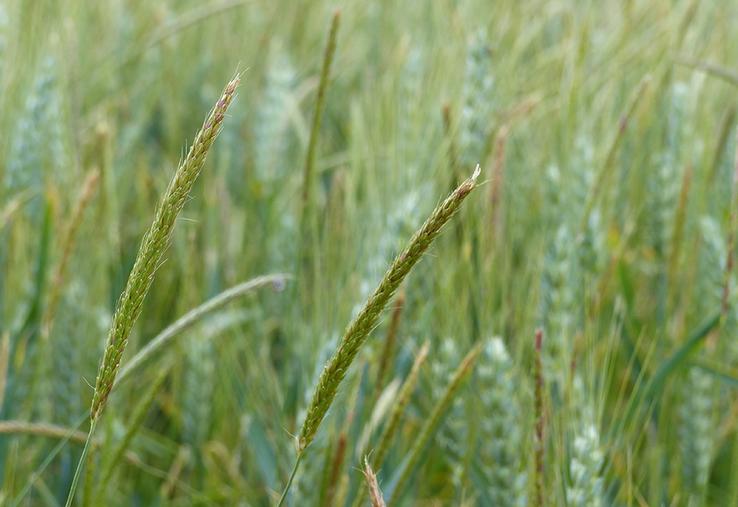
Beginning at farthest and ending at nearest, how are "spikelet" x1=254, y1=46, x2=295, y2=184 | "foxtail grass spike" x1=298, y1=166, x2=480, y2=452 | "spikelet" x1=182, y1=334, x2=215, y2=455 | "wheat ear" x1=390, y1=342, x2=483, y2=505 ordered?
"spikelet" x1=254, y1=46, x2=295, y2=184, "spikelet" x1=182, y1=334, x2=215, y2=455, "wheat ear" x1=390, y1=342, x2=483, y2=505, "foxtail grass spike" x1=298, y1=166, x2=480, y2=452

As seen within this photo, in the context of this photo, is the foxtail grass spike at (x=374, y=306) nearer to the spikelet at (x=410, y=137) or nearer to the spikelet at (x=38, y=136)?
the spikelet at (x=410, y=137)

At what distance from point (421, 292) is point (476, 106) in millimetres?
195

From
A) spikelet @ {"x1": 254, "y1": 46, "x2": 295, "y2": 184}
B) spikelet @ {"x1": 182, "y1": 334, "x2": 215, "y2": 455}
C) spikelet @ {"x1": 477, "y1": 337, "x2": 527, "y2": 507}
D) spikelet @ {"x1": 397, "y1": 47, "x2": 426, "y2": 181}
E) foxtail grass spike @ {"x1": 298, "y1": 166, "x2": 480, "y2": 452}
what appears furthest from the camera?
spikelet @ {"x1": 254, "y1": 46, "x2": 295, "y2": 184}

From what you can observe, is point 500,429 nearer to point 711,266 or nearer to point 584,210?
point 584,210

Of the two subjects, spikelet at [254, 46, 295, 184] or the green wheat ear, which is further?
spikelet at [254, 46, 295, 184]

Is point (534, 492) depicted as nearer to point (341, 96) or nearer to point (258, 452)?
point (258, 452)

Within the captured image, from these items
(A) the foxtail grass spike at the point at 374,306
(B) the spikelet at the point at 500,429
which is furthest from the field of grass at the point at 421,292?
(A) the foxtail grass spike at the point at 374,306

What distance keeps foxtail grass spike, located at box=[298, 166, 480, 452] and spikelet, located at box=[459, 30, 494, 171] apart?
0.52 m

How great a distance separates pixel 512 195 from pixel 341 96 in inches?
28.0

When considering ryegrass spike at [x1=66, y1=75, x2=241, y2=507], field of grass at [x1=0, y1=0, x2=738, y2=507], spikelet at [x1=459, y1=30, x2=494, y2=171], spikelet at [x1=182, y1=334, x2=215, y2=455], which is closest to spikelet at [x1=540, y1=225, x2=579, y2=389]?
field of grass at [x1=0, y1=0, x2=738, y2=507]

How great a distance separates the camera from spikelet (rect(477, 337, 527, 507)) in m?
0.79

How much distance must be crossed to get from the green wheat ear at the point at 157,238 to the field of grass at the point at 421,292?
0.15 meters

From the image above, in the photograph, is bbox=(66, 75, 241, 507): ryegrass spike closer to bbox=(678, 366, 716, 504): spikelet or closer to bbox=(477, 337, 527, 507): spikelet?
bbox=(477, 337, 527, 507): spikelet

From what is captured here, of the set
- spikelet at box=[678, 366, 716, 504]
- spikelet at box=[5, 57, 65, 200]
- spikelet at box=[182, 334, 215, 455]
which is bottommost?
spikelet at box=[678, 366, 716, 504]
